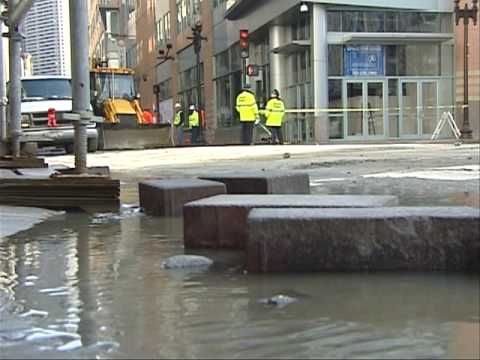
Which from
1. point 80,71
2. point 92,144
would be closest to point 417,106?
point 92,144

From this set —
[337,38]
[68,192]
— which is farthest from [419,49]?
[68,192]

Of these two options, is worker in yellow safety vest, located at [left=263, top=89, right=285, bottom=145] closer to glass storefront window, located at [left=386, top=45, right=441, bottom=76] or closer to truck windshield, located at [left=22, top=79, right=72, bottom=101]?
glass storefront window, located at [left=386, top=45, right=441, bottom=76]

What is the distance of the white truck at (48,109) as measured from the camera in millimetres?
24094

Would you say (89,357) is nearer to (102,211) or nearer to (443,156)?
(102,211)

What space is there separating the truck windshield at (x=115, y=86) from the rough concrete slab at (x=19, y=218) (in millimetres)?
22619

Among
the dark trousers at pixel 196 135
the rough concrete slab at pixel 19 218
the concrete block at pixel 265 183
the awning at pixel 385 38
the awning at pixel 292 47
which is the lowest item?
the rough concrete slab at pixel 19 218

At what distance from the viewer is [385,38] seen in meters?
32.0

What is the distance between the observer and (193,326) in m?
3.39

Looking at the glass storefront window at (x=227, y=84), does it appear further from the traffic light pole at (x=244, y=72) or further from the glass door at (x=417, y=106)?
the glass door at (x=417, y=106)

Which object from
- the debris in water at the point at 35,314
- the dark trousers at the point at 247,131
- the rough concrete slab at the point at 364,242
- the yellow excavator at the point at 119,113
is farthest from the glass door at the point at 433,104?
the debris in water at the point at 35,314

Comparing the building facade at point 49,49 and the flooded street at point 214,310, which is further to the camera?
the building facade at point 49,49

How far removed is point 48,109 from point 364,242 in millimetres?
22199

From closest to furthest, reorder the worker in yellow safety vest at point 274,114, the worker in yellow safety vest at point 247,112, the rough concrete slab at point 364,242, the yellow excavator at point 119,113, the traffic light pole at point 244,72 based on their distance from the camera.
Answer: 1. the rough concrete slab at point 364,242
2. the yellow excavator at point 119,113
3. the worker in yellow safety vest at point 274,114
4. the worker in yellow safety vest at point 247,112
5. the traffic light pole at point 244,72

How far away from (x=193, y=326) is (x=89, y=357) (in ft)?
1.81
